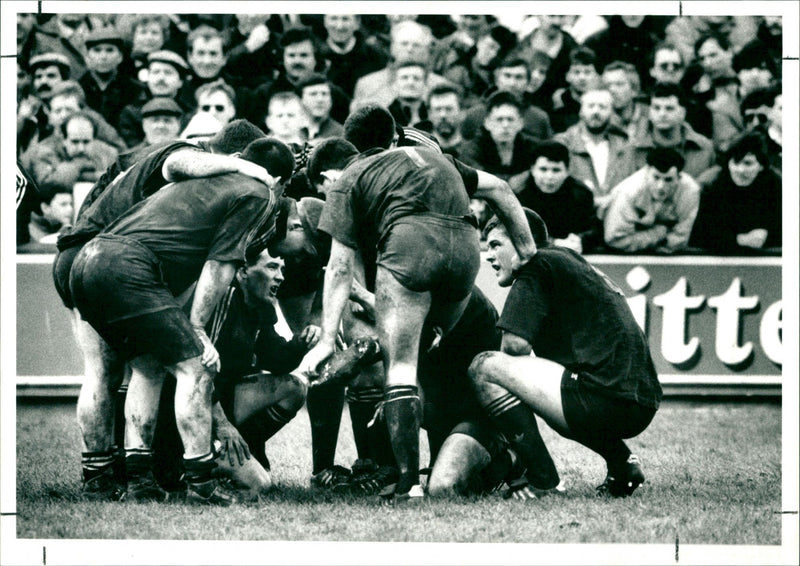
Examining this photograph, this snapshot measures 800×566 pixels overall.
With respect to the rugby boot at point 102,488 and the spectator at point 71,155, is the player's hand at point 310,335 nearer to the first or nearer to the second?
the rugby boot at point 102,488

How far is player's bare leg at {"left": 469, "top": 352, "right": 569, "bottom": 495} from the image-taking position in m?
5.85

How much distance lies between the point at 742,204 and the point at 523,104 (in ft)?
5.34

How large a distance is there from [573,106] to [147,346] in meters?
4.32

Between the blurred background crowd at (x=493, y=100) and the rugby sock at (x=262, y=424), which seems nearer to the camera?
the rugby sock at (x=262, y=424)

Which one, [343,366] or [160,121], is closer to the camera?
[343,366]

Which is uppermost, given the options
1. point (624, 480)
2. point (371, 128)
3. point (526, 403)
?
point (371, 128)

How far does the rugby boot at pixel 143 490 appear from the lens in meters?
5.86

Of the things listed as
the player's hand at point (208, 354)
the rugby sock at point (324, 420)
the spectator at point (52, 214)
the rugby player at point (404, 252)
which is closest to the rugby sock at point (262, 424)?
the rugby sock at point (324, 420)

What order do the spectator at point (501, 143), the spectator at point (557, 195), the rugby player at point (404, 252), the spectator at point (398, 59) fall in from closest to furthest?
the rugby player at point (404, 252) < the spectator at point (557, 195) < the spectator at point (501, 143) < the spectator at point (398, 59)

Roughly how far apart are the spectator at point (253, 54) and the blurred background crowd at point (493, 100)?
0.01 m

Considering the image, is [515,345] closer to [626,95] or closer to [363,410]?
[363,410]

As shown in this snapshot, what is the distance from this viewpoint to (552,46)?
9.16 m

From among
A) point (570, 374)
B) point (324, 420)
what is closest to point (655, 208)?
point (570, 374)

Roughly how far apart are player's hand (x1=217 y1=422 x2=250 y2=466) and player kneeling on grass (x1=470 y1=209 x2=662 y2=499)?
1.15 m
